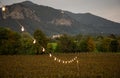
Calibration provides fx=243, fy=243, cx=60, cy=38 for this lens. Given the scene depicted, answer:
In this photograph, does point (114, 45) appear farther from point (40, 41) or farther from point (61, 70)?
point (61, 70)

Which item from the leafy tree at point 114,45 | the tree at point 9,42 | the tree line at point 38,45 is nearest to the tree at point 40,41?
the tree line at point 38,45

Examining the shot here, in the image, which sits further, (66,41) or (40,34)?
(66,41)

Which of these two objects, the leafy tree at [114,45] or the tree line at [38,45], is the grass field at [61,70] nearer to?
the tree line at [38,45]

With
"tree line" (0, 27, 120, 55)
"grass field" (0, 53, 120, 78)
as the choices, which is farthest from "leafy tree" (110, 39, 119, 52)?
"grass field" (0, 53, 120, 78)

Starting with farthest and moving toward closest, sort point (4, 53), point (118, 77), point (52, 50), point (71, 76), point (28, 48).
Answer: point (52, 50) < point (28, 48) < point (4, 53) < point (71, 76) < point (118, 77)

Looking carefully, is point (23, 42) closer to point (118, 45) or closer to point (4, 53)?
point (4, 53)

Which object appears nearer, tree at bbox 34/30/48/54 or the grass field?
the grass field

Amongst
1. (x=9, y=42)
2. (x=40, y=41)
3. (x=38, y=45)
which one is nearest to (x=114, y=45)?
(x=40, y=41)

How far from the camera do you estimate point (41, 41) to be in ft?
256

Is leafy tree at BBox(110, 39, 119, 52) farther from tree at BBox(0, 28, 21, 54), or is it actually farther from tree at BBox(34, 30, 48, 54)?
tree at BBox(0, 28, 21, 54)

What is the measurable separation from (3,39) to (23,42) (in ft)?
23.3

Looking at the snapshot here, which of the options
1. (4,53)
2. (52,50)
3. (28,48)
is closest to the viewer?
(4,53)

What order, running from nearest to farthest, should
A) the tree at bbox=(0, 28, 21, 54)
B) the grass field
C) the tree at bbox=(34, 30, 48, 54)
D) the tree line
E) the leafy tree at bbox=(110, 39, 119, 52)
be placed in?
the grass field < the tree at bbox=(0, 28, 21, 54) < the tree line < the tree at bbox=(34, 30, 48, 54) < the leafy tree at bbox=(110, 39, 119, 52)

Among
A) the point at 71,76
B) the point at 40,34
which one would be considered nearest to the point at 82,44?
the point at 40,34
